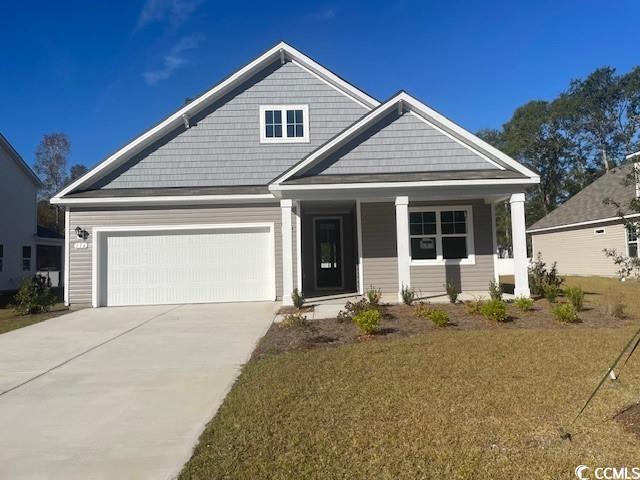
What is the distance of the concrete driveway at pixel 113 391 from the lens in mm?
3771

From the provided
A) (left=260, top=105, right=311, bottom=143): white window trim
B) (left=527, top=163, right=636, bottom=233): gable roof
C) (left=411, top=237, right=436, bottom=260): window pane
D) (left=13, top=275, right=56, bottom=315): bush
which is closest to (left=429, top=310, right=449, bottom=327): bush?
(left=411, top=237, right=436, bottom=260): window pane

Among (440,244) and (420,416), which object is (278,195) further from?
(420,416)

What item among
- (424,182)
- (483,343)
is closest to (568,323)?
(483,343)

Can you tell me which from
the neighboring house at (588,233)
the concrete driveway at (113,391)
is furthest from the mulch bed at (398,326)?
the neighboring house at (588,233)

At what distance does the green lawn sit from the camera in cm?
347

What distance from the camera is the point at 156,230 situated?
13500 mm

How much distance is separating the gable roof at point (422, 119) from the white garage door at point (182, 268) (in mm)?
2816

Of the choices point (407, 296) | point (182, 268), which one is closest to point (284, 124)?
point (182, 268)

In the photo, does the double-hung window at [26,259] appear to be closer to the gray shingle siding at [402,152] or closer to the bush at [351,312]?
the gray shingle siding at [402,152]

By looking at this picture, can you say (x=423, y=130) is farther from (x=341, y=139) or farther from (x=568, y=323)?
(x=568, y=323)

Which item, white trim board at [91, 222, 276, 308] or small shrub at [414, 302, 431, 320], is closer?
small shrub at [414, 302, 431, 320]

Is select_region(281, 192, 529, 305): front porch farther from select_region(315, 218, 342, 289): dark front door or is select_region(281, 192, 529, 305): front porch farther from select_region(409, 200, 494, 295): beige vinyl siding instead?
select_region(315, 218, 342, 289): dark front door

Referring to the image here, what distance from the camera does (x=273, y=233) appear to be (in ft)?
44.8

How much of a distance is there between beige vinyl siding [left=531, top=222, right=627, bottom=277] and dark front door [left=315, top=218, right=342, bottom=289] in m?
12.9
